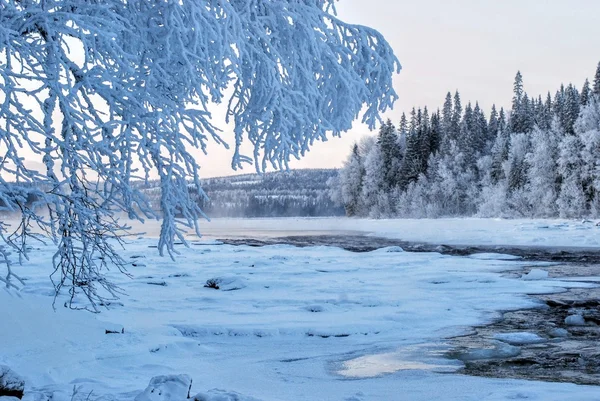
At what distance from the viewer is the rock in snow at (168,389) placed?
4.05m

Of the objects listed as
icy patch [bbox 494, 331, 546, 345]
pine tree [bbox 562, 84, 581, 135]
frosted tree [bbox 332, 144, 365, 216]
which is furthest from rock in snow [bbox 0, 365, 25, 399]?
frosted tree [bbox 332, 144, 365, 216]

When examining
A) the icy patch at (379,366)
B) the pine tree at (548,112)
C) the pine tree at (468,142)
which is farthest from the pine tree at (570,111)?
the icy patch at (379,366)

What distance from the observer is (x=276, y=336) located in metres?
6.98

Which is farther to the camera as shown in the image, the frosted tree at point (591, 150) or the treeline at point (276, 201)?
the treeline at point (276, 201)

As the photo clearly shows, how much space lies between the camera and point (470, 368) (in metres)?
5.57

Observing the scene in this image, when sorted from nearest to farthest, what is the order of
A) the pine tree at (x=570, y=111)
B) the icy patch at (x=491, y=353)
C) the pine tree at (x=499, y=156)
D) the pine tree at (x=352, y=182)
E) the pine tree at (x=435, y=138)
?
the icy patch at (x=491, y=353), the pine tree at (x=570, y=111), the pine tree at (x=499, y=156), the pine tree at (x=435, y=138), the pine tree at (x=352, y=182)

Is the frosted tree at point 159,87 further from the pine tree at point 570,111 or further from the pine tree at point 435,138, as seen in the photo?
the pine tree at point 435,138

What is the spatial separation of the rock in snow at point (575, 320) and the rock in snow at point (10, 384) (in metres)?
6.38

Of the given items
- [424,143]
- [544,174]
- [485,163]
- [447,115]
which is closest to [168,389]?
[544,174]

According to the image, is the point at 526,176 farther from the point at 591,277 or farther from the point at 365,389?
the point at 365,389

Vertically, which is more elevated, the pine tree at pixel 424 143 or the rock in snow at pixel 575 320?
A: the pine tree at pixel 424 143

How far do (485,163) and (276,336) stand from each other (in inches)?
2278

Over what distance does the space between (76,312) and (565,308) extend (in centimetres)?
682

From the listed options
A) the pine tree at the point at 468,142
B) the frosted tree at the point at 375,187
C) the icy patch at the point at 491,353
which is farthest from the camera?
the frosted tree at the point at 375,187
